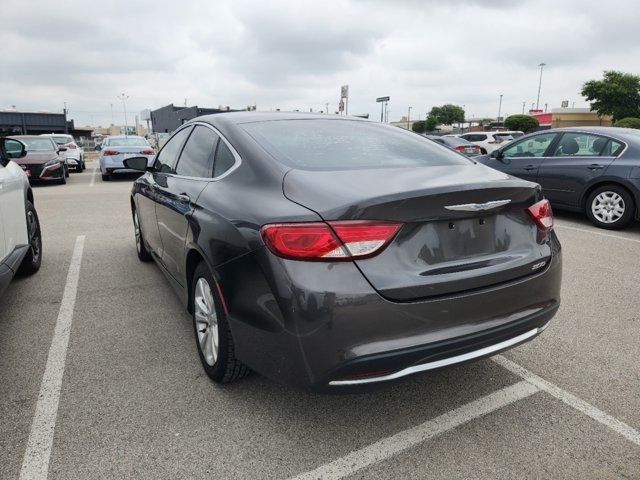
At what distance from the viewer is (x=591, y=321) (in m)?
3.79

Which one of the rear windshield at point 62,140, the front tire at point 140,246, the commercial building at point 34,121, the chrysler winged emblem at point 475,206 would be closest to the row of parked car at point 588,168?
the front tire at point 140,246

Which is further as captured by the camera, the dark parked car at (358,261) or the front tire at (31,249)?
the front tire at (31,249)

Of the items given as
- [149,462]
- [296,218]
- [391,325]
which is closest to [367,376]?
[391,325]

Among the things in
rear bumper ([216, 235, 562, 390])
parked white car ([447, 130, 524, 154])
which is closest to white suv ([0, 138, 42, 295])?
rear bumper ([216, 235, 562, 390])

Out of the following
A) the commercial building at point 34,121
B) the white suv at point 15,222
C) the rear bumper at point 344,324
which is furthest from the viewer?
the commercial building at point 34,121

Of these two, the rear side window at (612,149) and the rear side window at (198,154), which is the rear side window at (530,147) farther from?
the rear side window at (198,154)

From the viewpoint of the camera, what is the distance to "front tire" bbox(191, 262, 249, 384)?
8.51ft

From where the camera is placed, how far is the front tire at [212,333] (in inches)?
102

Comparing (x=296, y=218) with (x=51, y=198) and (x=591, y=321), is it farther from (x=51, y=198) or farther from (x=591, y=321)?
(x=51, y=198)

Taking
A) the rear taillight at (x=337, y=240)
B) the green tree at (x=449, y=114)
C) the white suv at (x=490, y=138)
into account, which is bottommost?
the rear taillight at (x=337, y=240)

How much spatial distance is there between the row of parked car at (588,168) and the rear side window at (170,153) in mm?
4703

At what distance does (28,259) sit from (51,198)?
7.23 metres

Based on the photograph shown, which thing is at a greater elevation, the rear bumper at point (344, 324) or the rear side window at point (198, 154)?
the rear side window at point (198, 154)

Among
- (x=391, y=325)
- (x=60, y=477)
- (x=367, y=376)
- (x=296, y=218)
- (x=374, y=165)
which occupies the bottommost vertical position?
(x=60, y=477)
